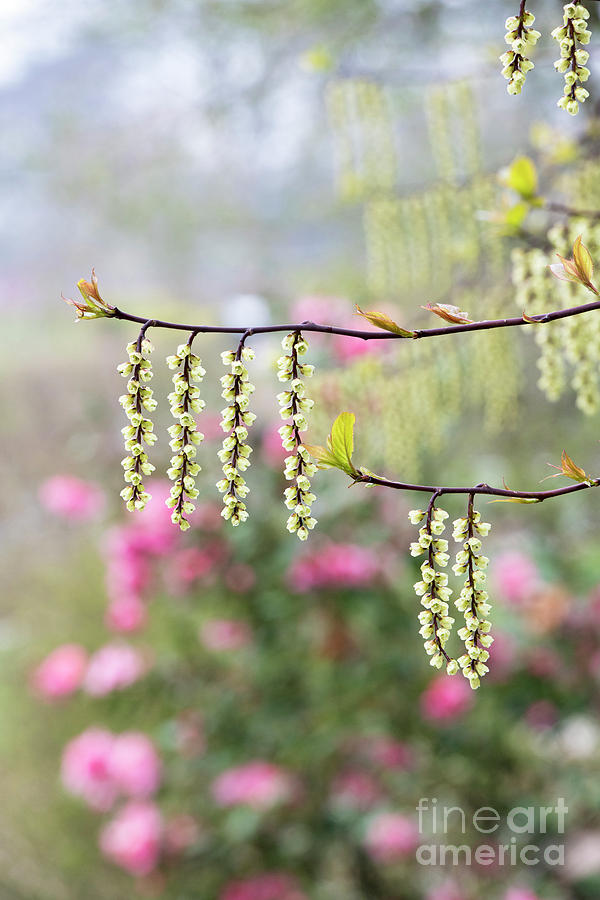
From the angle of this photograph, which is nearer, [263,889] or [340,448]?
[340,448]

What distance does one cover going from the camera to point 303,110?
3.17 m

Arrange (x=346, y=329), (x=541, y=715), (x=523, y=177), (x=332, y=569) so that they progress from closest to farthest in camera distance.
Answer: (x=346, y=329) → (x=523, y=177) → (x=332, y=569) → (x=541, y=715)

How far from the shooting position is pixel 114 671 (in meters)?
1.70

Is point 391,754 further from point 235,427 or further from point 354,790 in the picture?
point 235,427

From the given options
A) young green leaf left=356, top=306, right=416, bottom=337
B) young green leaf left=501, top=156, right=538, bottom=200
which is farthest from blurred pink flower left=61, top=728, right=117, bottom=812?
young green leaf left=356, top=306, right=416, bottom=337

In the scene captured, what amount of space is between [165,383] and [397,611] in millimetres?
2206

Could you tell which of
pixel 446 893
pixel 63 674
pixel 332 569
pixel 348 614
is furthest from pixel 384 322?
pixel 446 893

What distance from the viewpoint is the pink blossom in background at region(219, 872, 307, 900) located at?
1.77 m

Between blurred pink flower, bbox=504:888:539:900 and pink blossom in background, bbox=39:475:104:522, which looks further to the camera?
pink blossom in background, bbox=39:475:104:522

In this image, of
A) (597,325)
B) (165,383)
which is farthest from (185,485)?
(165,383)

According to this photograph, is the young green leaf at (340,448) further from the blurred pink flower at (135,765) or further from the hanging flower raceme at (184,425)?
the blurred pink flower at (135,765)

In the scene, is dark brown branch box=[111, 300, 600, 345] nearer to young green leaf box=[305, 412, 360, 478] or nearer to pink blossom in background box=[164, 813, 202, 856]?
young green leaf box=[305, 412, 360, 478]

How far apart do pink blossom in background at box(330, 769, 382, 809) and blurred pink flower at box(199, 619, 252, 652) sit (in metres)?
0.35

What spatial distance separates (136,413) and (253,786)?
1344mm
